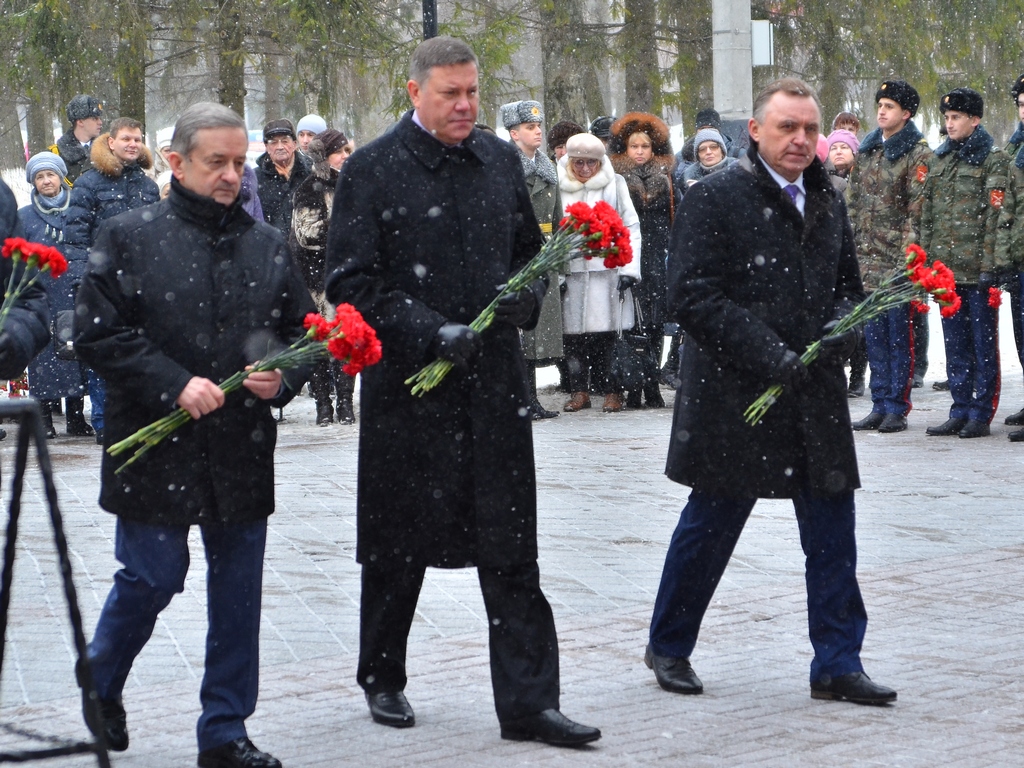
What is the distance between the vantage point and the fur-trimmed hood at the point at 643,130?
1363cm

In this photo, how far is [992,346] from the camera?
11.5m

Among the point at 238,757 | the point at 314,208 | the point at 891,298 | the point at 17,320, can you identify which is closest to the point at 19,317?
the point at 17,320

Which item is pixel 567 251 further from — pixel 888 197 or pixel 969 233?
pixel 888 197

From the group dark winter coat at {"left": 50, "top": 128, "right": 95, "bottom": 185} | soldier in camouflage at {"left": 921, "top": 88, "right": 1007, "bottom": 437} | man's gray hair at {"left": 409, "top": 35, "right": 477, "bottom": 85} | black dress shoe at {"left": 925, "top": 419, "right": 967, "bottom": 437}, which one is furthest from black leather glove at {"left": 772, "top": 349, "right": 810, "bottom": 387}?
dark winter coat at {"left": 50, "top": 128, "right": 95, "bottom": 185}

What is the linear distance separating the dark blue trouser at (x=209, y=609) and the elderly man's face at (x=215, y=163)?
3.06 feet

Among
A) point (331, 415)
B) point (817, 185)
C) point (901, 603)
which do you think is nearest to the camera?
point (817, 185)

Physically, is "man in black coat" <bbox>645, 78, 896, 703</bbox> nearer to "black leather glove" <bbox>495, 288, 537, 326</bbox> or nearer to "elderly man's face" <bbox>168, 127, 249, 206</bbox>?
"black leather glove" <bbox>495, 288, 537, 326</bbox>

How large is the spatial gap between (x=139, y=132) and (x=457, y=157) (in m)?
7.34

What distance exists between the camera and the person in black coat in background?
13.8 ft

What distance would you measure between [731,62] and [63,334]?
6874 millimetres

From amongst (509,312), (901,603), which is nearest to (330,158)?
(901,603)

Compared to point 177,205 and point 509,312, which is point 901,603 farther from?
point 177,205

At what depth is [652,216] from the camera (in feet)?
45.0

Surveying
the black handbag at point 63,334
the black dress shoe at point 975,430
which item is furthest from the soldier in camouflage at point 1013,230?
the black handbag at point 63,334
